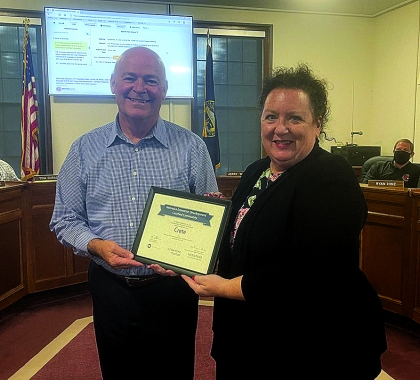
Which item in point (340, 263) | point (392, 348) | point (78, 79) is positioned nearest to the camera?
point (340, 263)

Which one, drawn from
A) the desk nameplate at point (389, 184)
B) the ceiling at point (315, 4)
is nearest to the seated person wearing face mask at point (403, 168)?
the desk nameplate at point (389, 184)

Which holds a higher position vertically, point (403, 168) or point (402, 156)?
point (402, 156)

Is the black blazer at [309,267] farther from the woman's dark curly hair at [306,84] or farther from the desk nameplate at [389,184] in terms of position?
the desk nameplate at [389,184]

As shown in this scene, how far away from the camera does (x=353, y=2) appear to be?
4.79 metres

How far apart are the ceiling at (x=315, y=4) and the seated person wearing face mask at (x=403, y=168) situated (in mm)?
1679

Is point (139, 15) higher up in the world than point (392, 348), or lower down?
higher up

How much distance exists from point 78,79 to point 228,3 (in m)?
1.88

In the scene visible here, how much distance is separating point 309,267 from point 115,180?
76 centimetres

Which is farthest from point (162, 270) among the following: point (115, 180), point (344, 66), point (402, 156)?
point (344, 66)

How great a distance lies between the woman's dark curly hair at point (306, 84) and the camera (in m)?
1.20

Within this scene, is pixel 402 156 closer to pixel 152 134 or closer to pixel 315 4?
pixel 315 4

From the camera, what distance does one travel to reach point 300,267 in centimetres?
107

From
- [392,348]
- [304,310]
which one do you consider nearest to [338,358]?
[304,310]

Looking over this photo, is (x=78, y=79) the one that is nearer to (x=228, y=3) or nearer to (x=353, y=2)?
(x=228, y=3)
